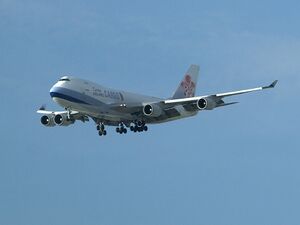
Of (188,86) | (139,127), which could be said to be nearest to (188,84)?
(188,86)

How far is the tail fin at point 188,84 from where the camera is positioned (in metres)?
137

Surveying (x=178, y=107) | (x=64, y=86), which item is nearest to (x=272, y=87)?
(x=178, y=107)

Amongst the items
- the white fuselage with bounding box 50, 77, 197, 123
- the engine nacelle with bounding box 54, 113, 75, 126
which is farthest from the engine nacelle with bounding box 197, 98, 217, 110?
the engine nacelle with bounding box 54, 113, 75, 126

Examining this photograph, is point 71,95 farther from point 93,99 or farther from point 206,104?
point 206,104

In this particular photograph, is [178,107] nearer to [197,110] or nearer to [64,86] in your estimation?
[197,110]

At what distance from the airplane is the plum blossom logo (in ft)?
28.0

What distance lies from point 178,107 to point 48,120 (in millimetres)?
17554

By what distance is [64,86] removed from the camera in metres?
121

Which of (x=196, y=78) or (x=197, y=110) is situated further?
(x=196, y=78)

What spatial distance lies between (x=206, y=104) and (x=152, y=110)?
6971 mm

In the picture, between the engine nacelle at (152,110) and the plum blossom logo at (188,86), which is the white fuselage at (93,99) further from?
the plum blossom logo at (188,86)

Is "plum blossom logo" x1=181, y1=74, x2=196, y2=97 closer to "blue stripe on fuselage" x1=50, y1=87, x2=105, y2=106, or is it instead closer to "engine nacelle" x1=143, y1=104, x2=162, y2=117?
"engine nacelle" x1=143, y1=104, x2=162, y2=117

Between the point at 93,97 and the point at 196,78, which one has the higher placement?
the point at 196,78

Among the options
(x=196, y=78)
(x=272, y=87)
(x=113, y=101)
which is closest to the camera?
(x=272, y=87)
